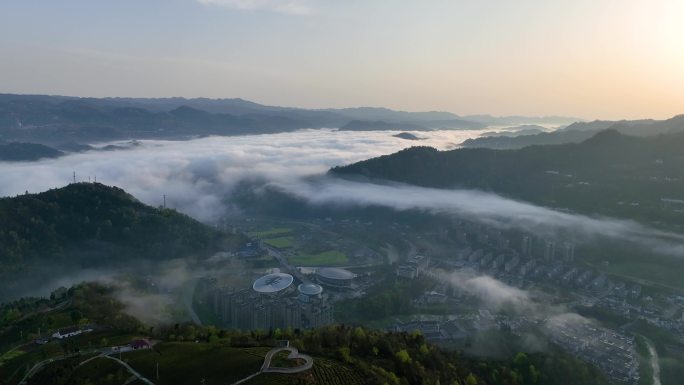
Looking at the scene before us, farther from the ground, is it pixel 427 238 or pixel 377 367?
pixel 377 367

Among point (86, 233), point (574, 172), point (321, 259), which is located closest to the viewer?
point (86, 233)

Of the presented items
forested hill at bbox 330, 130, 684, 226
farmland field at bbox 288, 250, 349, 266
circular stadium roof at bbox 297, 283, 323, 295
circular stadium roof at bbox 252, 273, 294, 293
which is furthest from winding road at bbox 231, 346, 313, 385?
forested hill at bbox 330, 130, 684, 226

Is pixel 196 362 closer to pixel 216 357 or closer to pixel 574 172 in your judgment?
pixel 216 357

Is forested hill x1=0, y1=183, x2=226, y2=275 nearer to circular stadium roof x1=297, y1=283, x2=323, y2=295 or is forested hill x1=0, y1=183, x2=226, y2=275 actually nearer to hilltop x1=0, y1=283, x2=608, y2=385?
circular stadium roof x1=297, y1=283, x2=323, y2=295

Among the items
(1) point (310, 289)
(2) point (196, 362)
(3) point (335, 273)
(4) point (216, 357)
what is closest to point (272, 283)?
(1) point (310, 289)

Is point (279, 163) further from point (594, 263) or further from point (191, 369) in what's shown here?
point (191, 369)

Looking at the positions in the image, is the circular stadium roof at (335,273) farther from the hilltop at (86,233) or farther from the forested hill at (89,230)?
the forested hill at (89,230)

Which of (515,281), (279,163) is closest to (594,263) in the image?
(515,281)
